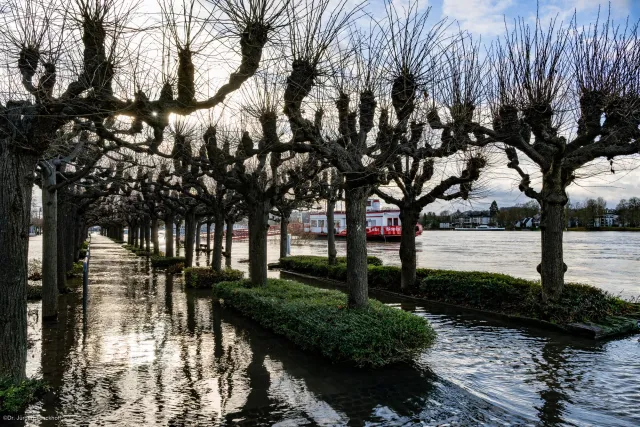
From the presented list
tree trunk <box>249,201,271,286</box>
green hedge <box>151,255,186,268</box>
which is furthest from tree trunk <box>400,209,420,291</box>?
green hedge <box>151,255,186,268</box>

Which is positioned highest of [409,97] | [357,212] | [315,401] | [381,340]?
[409,97]

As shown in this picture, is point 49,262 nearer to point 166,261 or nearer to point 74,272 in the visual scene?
point 74,272

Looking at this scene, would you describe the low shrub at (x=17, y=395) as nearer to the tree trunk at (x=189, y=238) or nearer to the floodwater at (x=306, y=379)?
the floodwater at (x=306, y=379)

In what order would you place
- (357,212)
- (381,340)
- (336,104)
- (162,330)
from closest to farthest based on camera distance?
(381,340) → (357,212) → (336,104) → (162,330)

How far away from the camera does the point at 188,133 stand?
1489 centimetres

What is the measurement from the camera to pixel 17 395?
577cm

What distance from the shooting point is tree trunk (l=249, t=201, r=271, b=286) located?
44.8 ft

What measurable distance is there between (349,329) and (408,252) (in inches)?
344

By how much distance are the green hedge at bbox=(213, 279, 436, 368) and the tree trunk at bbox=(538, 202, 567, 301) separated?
14.7 ft

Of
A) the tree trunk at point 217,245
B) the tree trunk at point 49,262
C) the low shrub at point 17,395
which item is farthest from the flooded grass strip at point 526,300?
the tree trunk at point 49,262

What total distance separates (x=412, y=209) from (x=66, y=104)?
12178mm

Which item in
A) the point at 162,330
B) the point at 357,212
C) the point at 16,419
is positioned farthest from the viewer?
the point at 162,330

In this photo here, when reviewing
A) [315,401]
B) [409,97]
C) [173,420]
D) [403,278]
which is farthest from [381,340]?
[403,278]

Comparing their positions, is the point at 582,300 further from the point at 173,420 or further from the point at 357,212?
the point at 173,420
